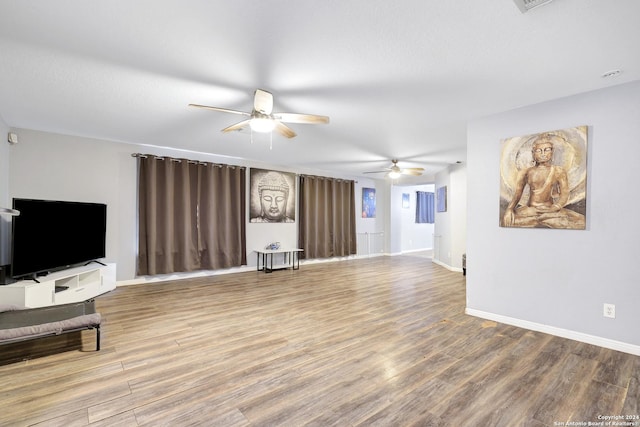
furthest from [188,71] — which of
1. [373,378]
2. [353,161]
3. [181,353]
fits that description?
[353,161]

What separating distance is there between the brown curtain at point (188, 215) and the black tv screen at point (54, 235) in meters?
0.68

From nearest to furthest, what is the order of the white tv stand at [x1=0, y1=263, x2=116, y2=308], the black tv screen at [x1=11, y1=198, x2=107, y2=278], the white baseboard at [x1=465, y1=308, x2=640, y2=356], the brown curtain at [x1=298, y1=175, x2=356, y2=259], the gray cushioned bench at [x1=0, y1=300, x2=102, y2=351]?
the gray cushioned bench at [x1=0, y1=300, x2=102, y2=351]
the white baseboard at [x1=465, y1=308, x2=640, y2=356]
the white tv stand at [x1=0, y1=263, x2=116, y2=308]
the black tv screen at [x1=11, y1=198, x2=107, y2=278]
the brown curtain at [x1=298, y1=175, x2=356, y2=259]

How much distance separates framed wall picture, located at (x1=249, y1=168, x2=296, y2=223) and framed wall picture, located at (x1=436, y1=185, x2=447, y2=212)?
3774 millimetres

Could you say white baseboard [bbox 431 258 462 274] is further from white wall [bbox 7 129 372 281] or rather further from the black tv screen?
the black tv screen

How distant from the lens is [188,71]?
248cm

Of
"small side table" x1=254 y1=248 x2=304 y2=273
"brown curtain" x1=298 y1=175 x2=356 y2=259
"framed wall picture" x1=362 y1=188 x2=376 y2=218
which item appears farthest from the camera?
"framed wall picture" x1=362 y1=188 x2=376 y2=218

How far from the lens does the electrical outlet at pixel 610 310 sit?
8.73 feet

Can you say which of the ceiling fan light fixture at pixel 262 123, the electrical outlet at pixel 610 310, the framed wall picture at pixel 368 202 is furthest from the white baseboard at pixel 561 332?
the framed wall picture at pixel 368 202

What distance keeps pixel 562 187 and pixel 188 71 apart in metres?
3.71

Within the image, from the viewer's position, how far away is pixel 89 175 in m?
4.73

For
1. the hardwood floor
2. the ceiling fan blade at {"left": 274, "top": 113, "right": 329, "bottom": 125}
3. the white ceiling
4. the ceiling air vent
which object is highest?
the white ceiling

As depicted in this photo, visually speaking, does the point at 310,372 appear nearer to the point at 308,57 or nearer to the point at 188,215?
the point at 308,57

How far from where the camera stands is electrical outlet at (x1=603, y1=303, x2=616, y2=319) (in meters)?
2.66

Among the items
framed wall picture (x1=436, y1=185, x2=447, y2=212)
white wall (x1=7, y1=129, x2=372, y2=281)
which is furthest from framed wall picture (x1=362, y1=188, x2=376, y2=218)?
white wall (x1=7, y1=129, x2=372, y2=281)
